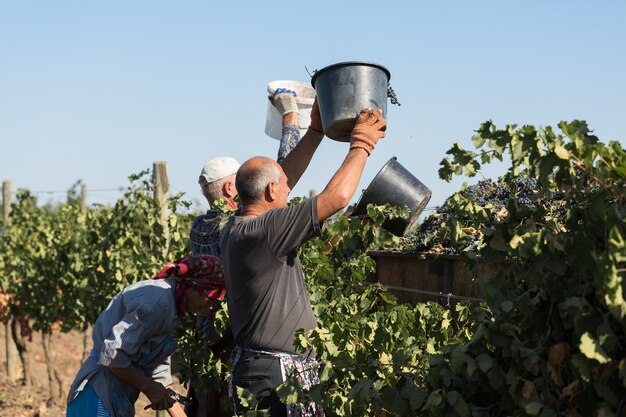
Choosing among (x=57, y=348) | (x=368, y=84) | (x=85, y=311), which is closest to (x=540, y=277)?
(x=368, y=84)

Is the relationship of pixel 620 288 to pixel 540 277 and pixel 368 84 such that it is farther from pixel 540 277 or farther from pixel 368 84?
pixel 368 84

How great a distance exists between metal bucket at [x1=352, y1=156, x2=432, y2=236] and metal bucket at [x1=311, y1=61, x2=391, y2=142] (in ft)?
2.05

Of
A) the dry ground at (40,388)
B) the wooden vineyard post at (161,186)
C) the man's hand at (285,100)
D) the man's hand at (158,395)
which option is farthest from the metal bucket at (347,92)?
the dry ground at (40,388)

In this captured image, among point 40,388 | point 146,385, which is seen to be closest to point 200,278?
point 146,385

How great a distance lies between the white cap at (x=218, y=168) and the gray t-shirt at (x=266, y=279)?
1534 millimetres

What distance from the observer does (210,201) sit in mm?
4863

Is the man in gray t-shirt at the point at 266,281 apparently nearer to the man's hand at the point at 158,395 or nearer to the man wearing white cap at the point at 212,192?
the man's hand at the point at 158,395

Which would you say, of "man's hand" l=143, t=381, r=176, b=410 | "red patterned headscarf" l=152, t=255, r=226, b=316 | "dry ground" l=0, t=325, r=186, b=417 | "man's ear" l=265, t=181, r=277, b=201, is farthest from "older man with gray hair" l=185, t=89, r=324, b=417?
"dry ground" l=0, t=325, r=186, b=417

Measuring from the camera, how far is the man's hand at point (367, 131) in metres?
3.10

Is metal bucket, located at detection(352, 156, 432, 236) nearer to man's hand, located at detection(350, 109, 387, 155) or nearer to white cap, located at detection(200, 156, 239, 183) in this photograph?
white cap, located at detection(200, 156, 239, 183)

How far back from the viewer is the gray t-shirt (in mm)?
2994

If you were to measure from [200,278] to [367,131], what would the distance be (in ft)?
3.75

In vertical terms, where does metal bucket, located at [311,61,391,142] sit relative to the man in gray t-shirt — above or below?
above

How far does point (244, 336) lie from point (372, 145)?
0.85 metres
